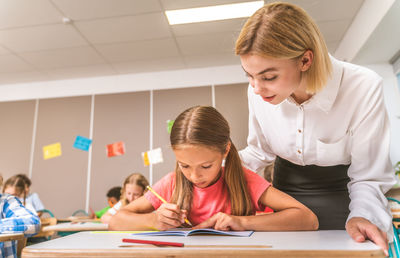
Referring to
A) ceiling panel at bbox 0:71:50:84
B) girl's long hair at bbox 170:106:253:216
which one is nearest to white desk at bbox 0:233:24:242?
girl's long hair at bbox 170:106:253:216

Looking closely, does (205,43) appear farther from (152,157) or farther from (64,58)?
(64,58)

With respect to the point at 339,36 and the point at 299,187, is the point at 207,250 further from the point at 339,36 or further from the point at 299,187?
the point at 339,36

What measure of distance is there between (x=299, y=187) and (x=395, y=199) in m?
0.33

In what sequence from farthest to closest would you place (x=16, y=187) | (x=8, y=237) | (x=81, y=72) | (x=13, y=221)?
(x=81, y=72)
(x=16, y=187)
(x=13, y=221)
(x=8, y=237)

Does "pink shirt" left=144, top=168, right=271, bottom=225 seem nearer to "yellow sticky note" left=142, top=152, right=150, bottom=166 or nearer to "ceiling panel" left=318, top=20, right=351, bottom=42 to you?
"ceiling panel" left=318, top=20, right=351, bottom=42

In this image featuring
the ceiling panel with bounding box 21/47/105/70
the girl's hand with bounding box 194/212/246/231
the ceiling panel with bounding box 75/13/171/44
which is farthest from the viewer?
the ceiling panel with bounding box 21/47/105/70

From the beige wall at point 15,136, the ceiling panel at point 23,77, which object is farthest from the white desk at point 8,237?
the ceiling panel at point 23,77

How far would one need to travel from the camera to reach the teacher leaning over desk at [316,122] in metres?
0.89

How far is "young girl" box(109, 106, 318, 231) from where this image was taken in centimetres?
97

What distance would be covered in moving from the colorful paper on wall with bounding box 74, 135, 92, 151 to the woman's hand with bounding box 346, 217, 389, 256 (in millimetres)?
3898

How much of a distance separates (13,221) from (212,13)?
2478 mm

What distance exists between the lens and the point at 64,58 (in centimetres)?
389

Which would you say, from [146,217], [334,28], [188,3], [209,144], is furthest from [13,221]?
[334,28]

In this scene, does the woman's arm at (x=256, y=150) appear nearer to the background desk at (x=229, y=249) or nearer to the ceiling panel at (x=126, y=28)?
the background desk at (x=229, y=249)
